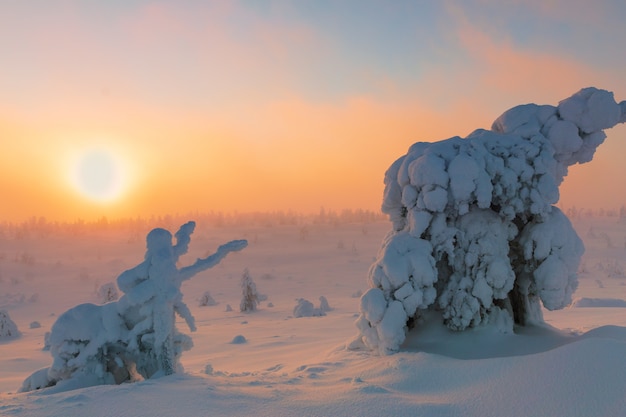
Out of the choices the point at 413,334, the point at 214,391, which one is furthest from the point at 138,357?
the point at 413,334

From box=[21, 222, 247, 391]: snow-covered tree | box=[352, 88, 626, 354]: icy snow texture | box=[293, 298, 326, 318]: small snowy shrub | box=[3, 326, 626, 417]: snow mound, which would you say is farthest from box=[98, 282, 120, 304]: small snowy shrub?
box=[3, 326, 626, 417]: snow mound

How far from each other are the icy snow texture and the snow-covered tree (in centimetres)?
247

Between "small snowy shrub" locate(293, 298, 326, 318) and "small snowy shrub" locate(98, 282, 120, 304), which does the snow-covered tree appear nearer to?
"small snowy shrub" locate(293, 298, 326, 318)

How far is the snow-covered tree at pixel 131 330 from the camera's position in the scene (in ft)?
18.6

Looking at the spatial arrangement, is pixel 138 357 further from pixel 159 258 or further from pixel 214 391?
pixel 214 391

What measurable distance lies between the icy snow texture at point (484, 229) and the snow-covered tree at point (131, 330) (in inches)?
97.4

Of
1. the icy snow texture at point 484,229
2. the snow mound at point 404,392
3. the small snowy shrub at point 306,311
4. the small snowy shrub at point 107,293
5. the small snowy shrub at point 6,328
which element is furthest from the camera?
the small snowy shrub at point 107,293

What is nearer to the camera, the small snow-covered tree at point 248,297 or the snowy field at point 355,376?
the snowy field at point 355,376

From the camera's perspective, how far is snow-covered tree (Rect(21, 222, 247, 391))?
5.68m

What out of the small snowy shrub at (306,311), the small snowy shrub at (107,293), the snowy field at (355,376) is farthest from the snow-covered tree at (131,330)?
the small snowy shrub at (107,293)

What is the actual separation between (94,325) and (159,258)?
1168mm

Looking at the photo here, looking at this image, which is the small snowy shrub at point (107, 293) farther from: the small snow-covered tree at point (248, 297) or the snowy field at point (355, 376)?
the small snow-covered tree at point (248, 297)

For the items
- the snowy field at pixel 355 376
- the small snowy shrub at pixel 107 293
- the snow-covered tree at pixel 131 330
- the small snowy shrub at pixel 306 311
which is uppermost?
the snow-covered tree at pixel 131 330

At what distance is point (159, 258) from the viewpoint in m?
5.81
